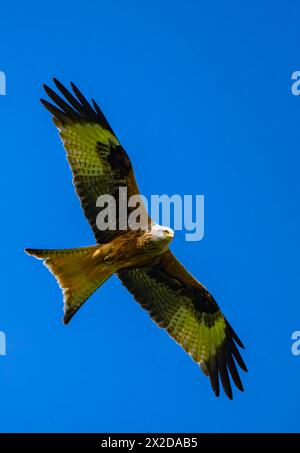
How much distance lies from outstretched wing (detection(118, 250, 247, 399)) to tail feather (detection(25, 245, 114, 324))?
0.93 metres

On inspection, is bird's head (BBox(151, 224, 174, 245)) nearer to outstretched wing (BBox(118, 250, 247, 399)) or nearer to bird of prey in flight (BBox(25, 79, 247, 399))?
bird of prey in flight (BBox(25, 79, 247, 399))

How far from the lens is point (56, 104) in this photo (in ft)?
36.6

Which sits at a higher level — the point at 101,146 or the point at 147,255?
the point at 101,146

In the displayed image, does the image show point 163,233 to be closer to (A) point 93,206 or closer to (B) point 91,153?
(A) point 93,206

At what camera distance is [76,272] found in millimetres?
11102

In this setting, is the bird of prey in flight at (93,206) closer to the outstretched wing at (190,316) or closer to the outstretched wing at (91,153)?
the outstretched wing at (91,153)

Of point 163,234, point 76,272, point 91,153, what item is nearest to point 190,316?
point 163,234

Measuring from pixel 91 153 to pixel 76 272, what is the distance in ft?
4.91

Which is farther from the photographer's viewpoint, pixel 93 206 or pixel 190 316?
pixel 190 316

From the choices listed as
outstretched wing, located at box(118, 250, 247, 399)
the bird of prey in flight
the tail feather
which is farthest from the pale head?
outstretched wing, located at box(118, 250, 247, 399)

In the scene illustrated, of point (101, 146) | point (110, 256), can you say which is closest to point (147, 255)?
point (110, 256)

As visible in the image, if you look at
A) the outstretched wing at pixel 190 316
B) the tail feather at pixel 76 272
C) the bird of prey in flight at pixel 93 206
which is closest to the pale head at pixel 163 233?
the bird of prey in flight at pixel 93 206
